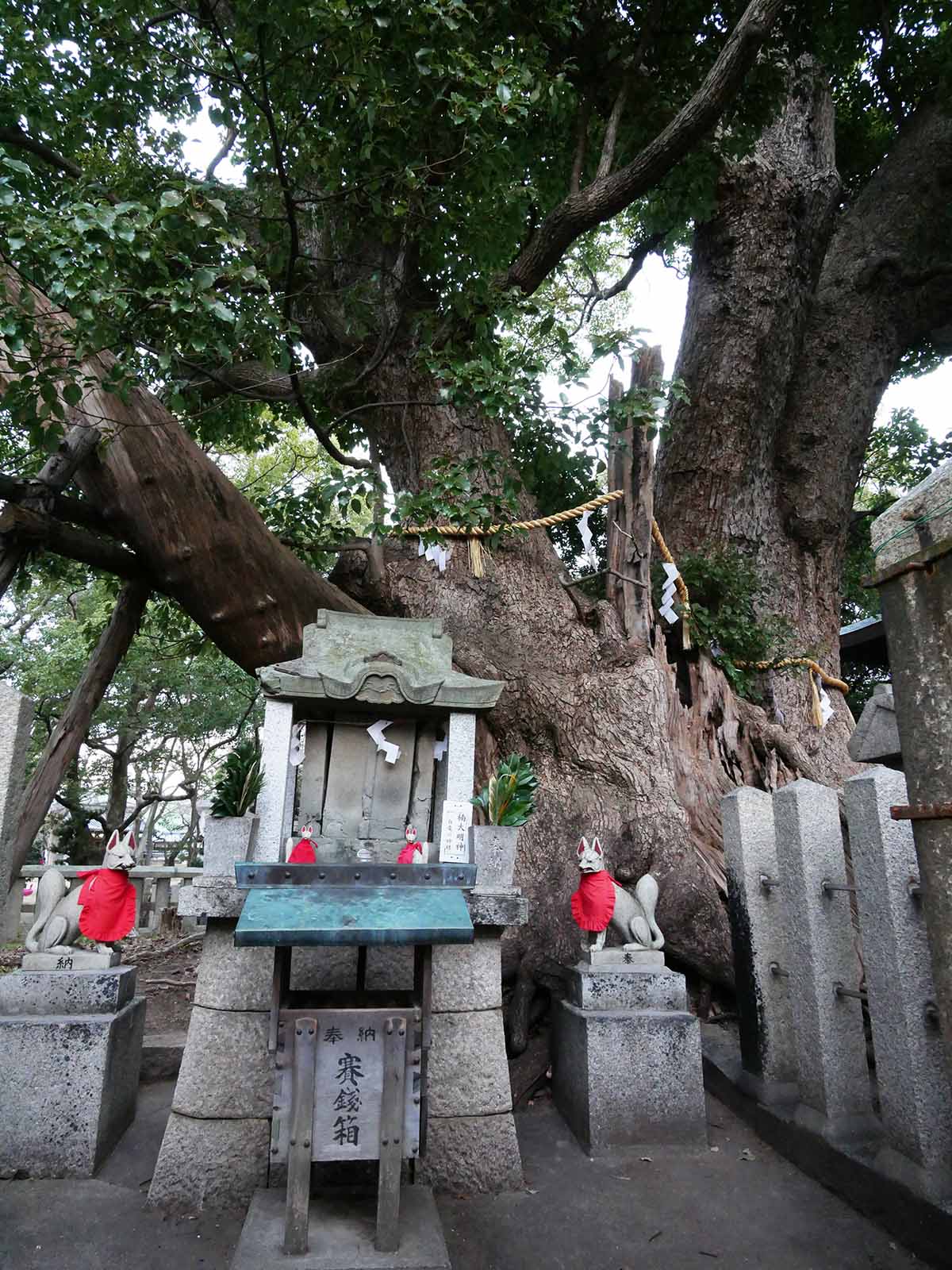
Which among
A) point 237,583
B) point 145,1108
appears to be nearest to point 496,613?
point 237,583

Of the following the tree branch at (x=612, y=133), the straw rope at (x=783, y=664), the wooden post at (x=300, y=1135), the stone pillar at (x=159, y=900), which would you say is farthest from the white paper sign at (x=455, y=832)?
the stone pillar at (x=159, y=900)

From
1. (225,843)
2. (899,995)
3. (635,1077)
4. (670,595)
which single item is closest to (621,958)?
(635,1077)

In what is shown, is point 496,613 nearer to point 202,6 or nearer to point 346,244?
point 346,244

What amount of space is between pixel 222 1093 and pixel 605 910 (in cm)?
203

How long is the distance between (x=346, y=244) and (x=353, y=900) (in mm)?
6306

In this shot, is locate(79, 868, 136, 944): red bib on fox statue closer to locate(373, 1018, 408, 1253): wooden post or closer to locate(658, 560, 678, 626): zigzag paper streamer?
locate(373, 1018, 408, 1253): wooden post

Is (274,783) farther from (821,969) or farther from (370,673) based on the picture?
(821,969)

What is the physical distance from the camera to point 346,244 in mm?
7137

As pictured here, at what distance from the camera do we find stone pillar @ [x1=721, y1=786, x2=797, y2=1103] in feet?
13.3

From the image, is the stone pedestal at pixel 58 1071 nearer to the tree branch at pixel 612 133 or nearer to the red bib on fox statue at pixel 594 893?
the red bib on fox statue at pixel 594 893

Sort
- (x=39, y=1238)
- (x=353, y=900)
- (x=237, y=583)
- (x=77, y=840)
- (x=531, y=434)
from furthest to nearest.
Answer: (x=77, y=840) → (x=531, y=434) → (x=237, y=583) → (x=39, y=1238) → (x=353, y=900)

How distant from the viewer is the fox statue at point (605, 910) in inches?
164

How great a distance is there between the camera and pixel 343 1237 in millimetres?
2775

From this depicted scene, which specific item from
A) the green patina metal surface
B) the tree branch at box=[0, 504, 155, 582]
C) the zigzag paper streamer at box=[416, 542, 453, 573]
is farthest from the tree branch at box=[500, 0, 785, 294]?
the green patina metal surface
